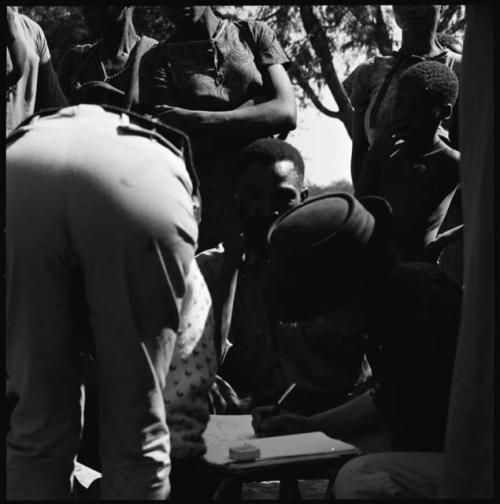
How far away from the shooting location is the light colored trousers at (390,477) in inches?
100

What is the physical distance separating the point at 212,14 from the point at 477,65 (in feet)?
6.76

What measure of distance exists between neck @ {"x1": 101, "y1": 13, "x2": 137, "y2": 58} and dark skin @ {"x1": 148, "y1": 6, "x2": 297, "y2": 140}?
479mm

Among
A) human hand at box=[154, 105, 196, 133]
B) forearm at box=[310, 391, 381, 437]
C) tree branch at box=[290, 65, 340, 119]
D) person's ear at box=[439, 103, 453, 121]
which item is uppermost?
human hand at box=[154, 105, 196, 133]

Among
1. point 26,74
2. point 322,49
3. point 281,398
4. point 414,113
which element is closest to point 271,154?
point 414,113

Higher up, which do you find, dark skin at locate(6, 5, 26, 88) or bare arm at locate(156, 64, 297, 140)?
dark skin at locate(6, 5, 26, 88)

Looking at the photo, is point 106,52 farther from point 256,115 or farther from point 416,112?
point 416,112

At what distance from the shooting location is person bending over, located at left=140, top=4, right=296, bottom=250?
416 centimetres

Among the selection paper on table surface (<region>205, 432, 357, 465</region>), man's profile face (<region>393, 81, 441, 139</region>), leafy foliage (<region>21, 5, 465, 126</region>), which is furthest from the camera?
leafy foliage (<region>21, 5, 465, 126</region>)

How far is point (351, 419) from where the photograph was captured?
3002 mm

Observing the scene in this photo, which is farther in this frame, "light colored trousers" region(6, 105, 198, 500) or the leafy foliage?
the leafy foliage

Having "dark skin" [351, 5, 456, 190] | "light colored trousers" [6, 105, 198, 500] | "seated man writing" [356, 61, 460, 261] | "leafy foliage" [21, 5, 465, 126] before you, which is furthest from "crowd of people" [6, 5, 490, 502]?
"leafy foliage" [21, 5, 465, 126]

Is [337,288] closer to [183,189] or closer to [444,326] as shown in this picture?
[444,326]

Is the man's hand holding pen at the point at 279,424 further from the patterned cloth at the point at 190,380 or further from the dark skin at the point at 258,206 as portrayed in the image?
the dark skin at the point at 258,206

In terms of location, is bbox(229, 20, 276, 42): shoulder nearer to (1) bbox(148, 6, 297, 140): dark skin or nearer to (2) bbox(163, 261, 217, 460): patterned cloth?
(1) bbox(148, 6, 297, 140): dark skin
